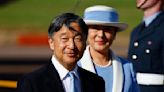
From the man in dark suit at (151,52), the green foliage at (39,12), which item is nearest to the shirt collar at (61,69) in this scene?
the man in dark suit at (151,52)

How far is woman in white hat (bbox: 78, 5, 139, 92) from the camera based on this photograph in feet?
11.7

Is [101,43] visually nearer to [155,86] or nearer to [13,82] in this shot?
[155,86]

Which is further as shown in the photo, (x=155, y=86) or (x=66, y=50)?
(x=155, y=86)

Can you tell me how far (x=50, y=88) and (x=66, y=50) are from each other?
185 millimetres

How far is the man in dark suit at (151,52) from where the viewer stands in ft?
14.1

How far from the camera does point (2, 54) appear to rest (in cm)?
1812

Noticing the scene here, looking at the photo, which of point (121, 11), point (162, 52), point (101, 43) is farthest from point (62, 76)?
point (121, 11)

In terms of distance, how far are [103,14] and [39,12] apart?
836 inches

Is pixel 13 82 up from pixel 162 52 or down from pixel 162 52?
down

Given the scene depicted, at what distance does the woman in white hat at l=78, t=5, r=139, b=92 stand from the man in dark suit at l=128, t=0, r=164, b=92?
2.00ft

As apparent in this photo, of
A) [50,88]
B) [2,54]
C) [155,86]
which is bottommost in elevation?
[2,54]

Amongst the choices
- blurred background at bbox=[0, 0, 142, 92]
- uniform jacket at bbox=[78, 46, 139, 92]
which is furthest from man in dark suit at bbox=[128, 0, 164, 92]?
blurred background at bbox=[0, 0, 142, 92]

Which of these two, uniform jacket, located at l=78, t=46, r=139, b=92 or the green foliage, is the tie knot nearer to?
uniform jacket, located at l=78, t=46, r=139, b=92

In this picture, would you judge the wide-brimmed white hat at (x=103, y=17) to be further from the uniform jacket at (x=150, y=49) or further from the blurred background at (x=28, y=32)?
the blurred background at (x=28, y=32)
